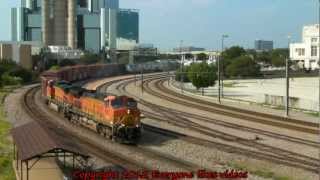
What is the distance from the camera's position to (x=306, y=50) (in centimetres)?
18338

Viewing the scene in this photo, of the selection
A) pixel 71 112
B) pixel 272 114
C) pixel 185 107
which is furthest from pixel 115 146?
pixel 185 107

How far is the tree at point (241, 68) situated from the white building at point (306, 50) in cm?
5901

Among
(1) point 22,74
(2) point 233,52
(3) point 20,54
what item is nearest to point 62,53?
(3) point 20,54

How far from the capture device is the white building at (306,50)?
7101 inches

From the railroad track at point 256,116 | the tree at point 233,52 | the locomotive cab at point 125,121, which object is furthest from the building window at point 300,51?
the locomotive cab at point 125,121

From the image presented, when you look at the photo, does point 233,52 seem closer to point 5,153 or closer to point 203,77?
point 203,77

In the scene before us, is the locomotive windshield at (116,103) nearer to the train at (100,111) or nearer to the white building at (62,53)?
the train at (100,111)

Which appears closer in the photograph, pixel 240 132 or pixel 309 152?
pixel 309 152

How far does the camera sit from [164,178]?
68.0ft

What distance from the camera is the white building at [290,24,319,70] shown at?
180 m

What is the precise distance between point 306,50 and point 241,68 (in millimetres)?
66412

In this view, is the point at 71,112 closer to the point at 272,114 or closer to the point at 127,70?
the point at 272,114

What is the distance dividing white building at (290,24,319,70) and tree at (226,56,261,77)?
5901 centimetres

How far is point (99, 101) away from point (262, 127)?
39.0 ft
